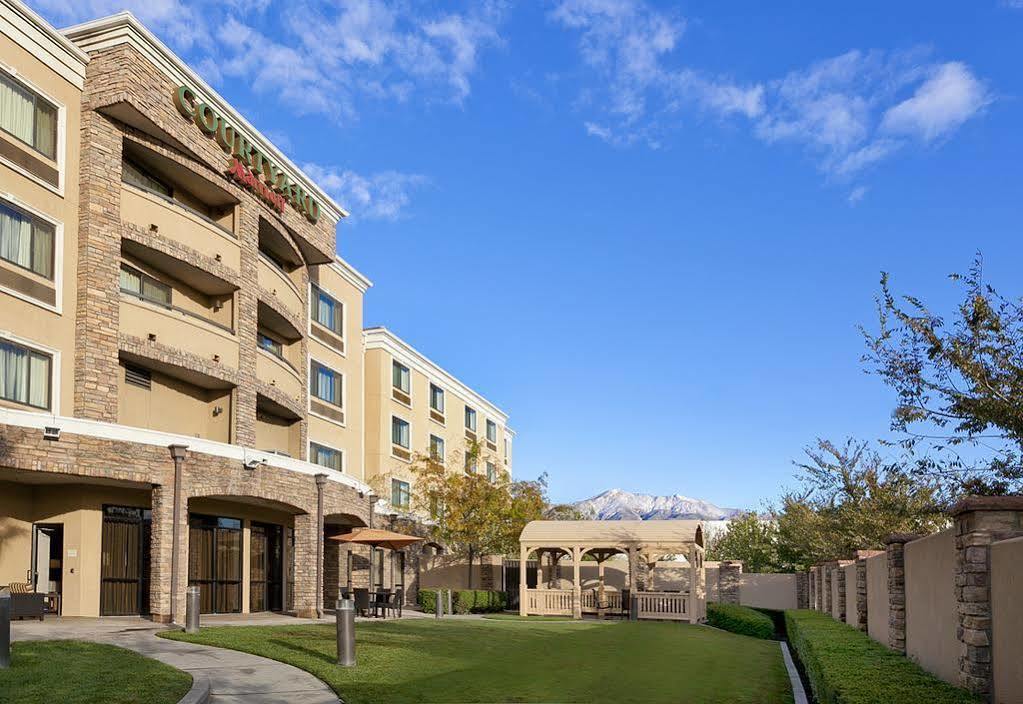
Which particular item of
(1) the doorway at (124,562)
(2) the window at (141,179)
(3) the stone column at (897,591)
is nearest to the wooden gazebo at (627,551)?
(1) the doorway at (124,562)

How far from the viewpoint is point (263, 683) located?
1528cm

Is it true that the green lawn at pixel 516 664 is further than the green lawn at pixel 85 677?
Yes

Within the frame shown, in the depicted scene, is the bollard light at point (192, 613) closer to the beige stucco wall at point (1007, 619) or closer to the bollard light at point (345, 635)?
the bollard light at point (345, 635)

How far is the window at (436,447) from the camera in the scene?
53256 millimetres

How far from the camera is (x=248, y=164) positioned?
32.7 m

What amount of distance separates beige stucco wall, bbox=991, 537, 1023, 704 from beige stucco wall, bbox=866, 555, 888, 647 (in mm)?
8447

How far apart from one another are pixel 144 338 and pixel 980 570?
23.1m

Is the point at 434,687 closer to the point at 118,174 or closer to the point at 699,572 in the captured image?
the point at 118,174

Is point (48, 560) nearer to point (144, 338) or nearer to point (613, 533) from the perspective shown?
point (144, 338)

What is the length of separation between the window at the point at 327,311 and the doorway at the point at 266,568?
9.27 metres

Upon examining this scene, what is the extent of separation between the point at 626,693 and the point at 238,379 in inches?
743

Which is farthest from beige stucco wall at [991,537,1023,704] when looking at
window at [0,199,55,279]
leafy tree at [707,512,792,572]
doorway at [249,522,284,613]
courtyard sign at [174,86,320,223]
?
leafy tree at [707,512,792,572]

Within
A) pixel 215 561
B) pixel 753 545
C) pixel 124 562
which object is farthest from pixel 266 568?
pixel 753 545

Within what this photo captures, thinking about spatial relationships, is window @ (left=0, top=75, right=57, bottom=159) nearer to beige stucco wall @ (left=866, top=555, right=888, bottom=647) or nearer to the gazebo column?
beige stucco wall @ (left=866, top=555, right=888, bottom=647)
